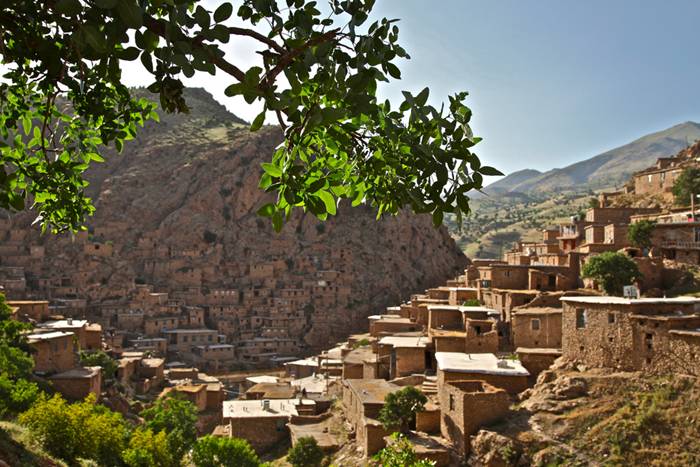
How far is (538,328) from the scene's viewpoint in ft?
66.2

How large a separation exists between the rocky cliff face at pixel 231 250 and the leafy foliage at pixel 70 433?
3850 cm

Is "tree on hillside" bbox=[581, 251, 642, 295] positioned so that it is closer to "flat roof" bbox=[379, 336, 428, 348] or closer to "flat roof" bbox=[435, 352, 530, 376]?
"flat roof" bbox=[435, 352, 530, 376]

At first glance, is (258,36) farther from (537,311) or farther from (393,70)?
(537,311)

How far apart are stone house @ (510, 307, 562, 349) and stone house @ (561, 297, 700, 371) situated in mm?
2654

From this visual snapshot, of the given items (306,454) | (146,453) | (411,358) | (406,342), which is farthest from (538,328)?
(146,453)

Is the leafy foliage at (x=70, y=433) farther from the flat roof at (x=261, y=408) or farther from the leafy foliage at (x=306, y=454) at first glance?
the flat roof at (x=261, y=408)

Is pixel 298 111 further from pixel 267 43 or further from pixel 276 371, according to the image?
pixel 276 371

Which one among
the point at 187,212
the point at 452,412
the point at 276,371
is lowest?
the point at 276,371

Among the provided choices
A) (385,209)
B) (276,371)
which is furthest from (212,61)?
(276,371)

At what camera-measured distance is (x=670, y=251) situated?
2383 centimetres

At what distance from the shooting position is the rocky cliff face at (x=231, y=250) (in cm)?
5316

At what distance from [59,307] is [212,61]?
164 feet

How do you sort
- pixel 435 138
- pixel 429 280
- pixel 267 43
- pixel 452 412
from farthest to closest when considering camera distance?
pixel 429 280 → pixel 452 412 → pixel 435 138 → pixel 267 43

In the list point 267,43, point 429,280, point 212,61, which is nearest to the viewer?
point 212,61
